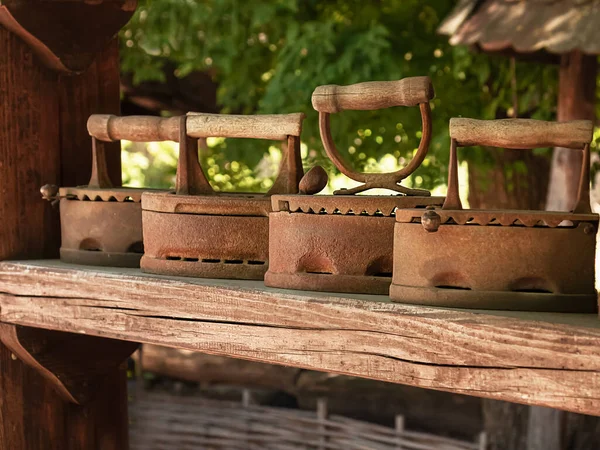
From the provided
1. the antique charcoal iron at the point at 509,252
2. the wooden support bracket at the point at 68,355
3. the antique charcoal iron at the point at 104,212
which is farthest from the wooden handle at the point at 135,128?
the antique charcoal iron at the point at 509,252

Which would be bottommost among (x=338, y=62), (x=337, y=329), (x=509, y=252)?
(x=337, y=329)

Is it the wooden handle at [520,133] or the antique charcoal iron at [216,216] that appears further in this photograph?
the antique charcoal iron at [216,216]

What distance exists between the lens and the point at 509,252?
1.40 meters

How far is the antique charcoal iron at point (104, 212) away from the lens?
75.2 inches

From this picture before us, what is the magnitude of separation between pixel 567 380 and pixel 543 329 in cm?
7

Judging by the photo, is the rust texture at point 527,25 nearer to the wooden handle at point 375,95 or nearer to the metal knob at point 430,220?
the wooden handle at point 375,95

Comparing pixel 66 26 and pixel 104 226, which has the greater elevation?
pixel 66 26

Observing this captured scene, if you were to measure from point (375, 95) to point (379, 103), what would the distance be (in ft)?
0.05

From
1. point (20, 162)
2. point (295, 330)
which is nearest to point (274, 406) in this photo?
point (20, 162)

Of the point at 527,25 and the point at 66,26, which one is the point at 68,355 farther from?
the point at 527,25

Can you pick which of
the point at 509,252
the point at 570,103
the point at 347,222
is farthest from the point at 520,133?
the point at 570,103

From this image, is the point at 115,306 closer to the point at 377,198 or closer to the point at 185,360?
the point at 377,198

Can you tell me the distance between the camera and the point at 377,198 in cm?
155

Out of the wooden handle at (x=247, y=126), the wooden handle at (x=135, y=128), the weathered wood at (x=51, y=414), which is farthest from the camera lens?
the weathered wood at (x=51, y=414)
